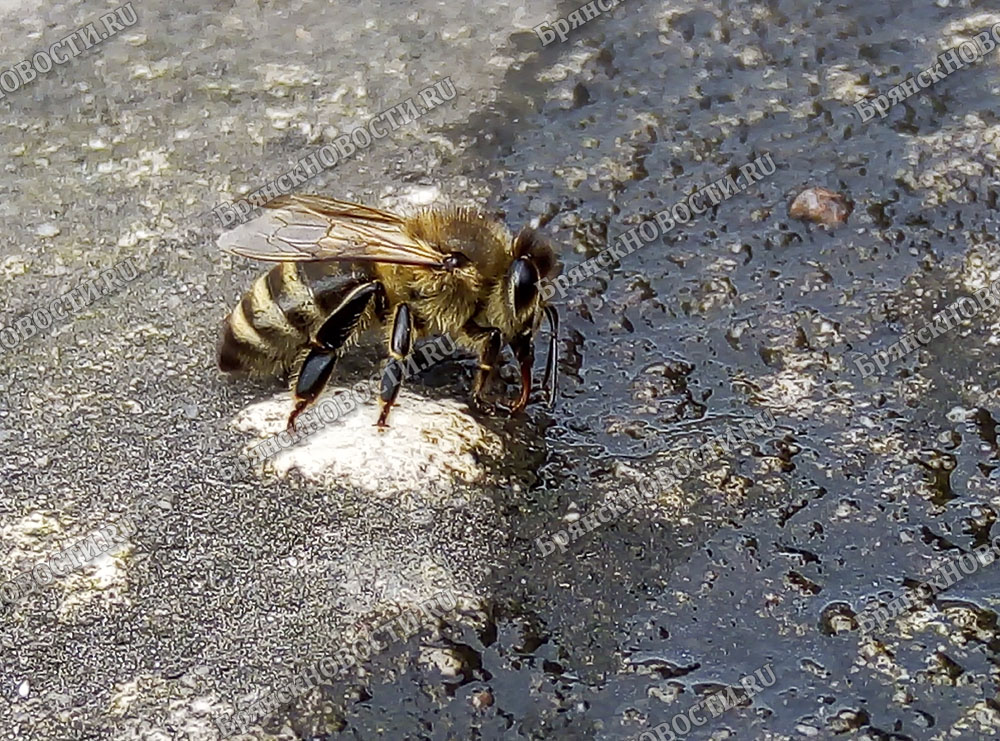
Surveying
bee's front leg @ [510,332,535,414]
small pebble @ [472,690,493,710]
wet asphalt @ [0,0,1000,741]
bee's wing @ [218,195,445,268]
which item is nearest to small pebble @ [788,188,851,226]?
wet asphalt @ [0,0,1000,741]

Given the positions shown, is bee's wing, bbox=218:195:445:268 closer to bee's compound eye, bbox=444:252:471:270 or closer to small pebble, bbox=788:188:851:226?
bee's compound eye, bbox=444:252:471:270

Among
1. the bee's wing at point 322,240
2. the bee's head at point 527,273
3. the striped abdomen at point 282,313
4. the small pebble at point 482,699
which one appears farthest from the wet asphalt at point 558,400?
the bee's wing at point 322,240

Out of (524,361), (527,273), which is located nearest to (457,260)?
(527,273)

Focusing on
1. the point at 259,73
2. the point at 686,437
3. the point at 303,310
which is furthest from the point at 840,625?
the point at 259,73

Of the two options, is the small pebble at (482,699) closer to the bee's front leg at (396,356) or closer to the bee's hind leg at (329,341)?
the bee's front leg at (396,356)

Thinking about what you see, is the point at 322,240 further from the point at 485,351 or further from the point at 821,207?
the point at 821,207

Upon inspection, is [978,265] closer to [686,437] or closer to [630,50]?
[686,437]

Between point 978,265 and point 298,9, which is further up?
point 298,9
